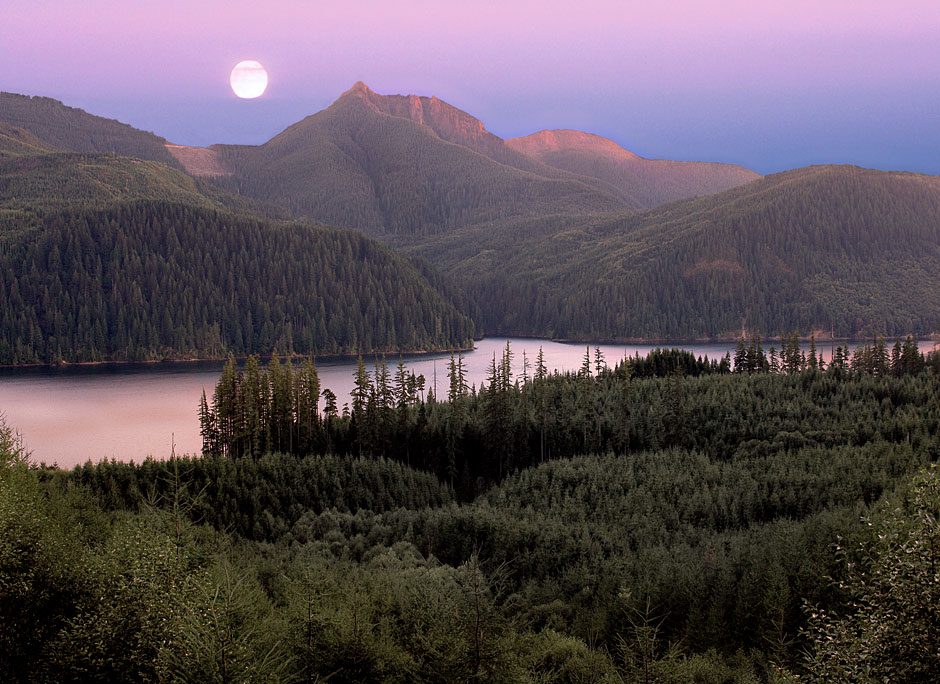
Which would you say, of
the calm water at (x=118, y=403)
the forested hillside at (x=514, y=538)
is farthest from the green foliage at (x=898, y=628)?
the calm water at (x=118, y=403)

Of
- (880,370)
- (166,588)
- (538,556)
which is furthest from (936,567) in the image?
(880,370)

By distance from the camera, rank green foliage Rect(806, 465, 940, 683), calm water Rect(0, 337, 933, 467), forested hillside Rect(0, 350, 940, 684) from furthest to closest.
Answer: calm water Rect(0, 337, 933, 467)
forested hillside Rect(0, 350, 940, 684)
green foliage Rect(806, 465, 940, 683)

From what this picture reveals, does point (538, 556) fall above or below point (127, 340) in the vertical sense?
below

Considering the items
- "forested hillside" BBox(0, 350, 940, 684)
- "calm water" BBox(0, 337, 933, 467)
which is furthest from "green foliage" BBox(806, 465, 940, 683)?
"calm water" BBox(0, 337, 933, 467)

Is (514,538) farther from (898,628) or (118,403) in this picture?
(118,403)

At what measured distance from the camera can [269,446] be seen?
7844cm

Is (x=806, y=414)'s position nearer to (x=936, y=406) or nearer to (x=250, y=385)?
(x=936, y=406)

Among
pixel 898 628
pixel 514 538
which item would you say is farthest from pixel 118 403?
pixel 898 628

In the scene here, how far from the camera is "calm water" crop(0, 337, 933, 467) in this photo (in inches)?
3479

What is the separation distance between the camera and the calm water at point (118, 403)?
88375 millimetres

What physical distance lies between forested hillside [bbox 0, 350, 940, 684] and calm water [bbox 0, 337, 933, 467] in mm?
15582

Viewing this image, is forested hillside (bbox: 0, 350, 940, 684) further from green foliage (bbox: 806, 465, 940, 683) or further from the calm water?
the calm water

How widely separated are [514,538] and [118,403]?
88518mm

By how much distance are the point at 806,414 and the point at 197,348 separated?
15847 centimetres
